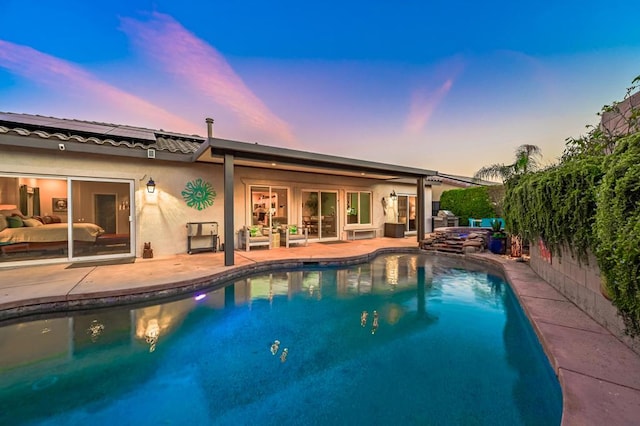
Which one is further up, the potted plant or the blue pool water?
the potted plant

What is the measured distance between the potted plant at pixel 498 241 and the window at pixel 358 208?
5077 mm

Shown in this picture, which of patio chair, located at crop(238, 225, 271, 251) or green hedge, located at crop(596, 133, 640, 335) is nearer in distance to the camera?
green hedge, located at crop(596, 133, 640, 335)

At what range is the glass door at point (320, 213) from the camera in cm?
1093

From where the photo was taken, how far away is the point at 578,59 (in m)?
8.20

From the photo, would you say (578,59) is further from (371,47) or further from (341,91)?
(341,91)

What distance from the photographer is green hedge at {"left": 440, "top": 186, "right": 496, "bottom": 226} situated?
13891 millimetres

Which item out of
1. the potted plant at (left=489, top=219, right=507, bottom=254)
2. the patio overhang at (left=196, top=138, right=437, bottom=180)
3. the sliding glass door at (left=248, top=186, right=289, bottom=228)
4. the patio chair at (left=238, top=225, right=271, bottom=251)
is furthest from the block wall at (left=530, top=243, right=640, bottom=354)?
the sliding glass door at (left=248, top=186, right=289, bottom=228)

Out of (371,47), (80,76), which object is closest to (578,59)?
(371,47)

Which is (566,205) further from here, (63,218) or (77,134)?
(77,134)

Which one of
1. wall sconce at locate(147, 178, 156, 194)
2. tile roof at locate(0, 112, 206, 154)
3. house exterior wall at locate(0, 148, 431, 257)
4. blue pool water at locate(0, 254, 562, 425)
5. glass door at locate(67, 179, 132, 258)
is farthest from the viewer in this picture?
wall sconce at locate(147, 178, 156, 194)

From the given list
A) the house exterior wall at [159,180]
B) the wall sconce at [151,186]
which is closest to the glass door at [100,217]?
the house exterior wall at [159,180]

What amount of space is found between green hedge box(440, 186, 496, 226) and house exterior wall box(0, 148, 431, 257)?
951 centimetres

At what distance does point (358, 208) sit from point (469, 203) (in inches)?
256

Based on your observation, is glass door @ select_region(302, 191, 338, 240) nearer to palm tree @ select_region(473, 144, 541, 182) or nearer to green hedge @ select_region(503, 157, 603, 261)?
palm tree @ select_region(473, 144, 541, 182)
